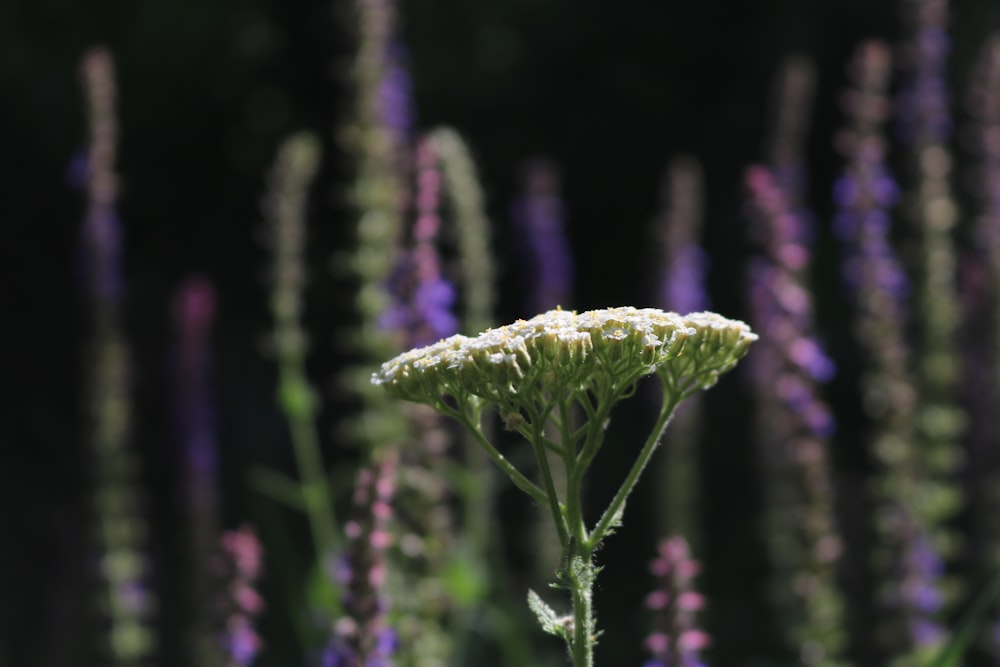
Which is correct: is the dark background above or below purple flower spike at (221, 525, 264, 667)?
above

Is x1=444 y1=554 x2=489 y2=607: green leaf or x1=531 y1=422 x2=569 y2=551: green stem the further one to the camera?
x1=444 y1=554 x2=489 y2=607: green leaf

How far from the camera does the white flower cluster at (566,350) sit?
1.61 metres

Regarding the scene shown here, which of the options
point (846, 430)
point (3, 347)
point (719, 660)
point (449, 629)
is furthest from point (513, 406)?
point (3, 347)

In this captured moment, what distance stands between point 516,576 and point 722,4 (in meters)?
3.94

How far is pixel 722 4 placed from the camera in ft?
25.6

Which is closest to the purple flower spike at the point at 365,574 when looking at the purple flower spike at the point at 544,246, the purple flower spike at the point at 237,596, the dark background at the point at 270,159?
the purple flower spike at the point at 237,596

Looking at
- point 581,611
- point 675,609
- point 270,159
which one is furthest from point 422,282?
point 270,159

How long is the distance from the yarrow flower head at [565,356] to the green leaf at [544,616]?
0.28 m

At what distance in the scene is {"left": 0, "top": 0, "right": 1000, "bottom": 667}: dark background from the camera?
23.5 feet

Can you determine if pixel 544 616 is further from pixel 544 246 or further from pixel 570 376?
pixel 544 246

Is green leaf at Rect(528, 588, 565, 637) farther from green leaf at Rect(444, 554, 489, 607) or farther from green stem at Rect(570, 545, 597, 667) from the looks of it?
green leaf at Rect(444, 554, 489, 607)

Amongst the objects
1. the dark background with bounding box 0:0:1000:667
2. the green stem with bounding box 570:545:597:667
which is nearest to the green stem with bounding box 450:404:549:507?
the green stem with bounding box 570:545:597:667

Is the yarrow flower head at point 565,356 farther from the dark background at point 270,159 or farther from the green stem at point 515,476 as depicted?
the dark background at point 270,159

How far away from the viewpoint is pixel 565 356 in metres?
1.62
